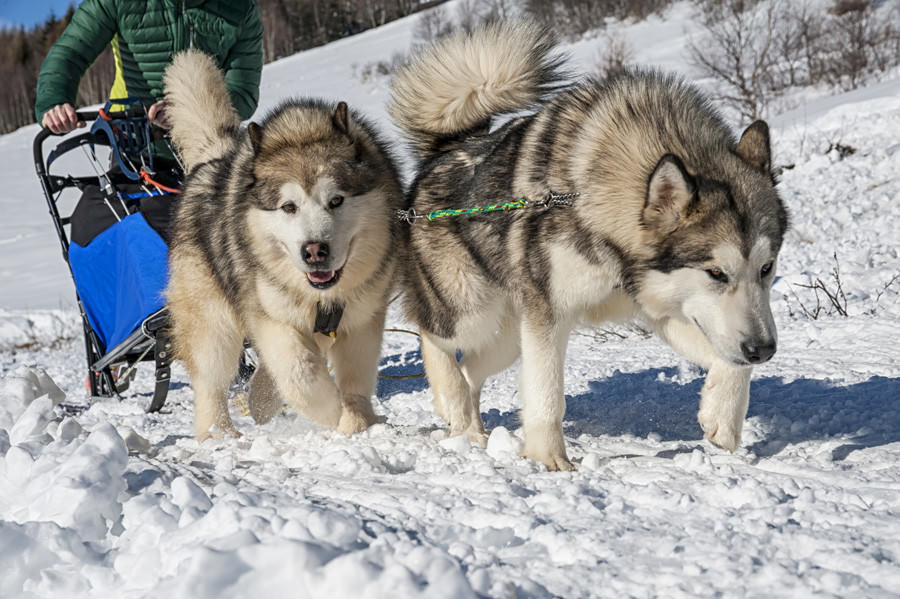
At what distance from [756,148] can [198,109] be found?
2.50 meters

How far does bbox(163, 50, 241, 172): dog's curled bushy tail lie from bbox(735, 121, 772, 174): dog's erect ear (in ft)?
7.60

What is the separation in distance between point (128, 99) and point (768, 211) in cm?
319

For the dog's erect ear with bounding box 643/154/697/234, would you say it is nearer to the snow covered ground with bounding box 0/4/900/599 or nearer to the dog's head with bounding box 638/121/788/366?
the dog's head with bounding box 638/121/788/366

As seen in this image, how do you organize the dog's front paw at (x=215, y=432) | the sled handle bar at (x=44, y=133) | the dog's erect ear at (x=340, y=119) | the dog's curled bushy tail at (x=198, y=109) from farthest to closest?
1. the sled handle bar at (x=44, y=133)
2. the dog's curled bushy tail at (x=198, y=109)
3. the dog's front paw at (x=215, y=432)
4. the dog's erect ear at (x=340, y=119)

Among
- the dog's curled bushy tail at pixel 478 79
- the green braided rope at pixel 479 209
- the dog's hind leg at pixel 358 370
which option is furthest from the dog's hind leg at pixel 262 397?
the dog's curled bushy tail at pixel 478 79

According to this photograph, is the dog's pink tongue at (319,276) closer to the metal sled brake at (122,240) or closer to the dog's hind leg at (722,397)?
the metal sled brake at (122,240)

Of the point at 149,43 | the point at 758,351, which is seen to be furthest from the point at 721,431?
the point at 149,43

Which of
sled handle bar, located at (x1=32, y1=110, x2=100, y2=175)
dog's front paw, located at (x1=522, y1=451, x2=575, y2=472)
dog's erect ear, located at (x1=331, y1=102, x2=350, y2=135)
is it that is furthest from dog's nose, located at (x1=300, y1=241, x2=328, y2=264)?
sled handle bar, located at (x1=32, y1=110, x2=100, y2=175)

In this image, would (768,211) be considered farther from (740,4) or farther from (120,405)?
(740,4)

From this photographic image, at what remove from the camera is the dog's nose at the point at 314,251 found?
313 centimetres

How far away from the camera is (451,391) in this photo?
12.1ft

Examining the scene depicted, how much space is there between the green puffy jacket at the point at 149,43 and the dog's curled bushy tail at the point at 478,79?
1.34 metres

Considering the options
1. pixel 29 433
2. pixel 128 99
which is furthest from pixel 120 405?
pixel 29 433

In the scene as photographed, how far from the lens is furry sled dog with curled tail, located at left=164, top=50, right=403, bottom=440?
129 inches
